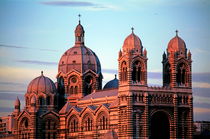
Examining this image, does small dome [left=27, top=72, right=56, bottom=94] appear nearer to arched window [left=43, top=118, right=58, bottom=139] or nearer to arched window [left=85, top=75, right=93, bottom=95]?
arched window [left=43, top=118, right=58, bottom=139]

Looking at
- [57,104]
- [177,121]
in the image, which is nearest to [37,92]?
[57,104]

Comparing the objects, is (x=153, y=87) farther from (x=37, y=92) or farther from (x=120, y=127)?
(x=37, y=92)

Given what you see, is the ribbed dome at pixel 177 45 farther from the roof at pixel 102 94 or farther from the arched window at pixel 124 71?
the roof at pixel 102 94

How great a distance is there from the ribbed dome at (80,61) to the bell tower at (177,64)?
2047 centimetres

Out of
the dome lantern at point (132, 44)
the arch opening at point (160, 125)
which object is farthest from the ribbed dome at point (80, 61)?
the arch opening at point (160, 125)

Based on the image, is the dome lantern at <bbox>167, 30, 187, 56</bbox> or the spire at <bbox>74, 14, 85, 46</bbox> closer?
the dome lantern at <bbox>167, 30, 187, 56</bbox>

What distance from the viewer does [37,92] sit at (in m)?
147

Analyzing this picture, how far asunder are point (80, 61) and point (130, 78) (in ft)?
80.8

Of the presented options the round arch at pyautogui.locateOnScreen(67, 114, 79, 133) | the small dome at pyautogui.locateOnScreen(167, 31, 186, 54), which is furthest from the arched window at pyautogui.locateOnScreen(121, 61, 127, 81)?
the round arch at pyautogui.locateOnScreen(67, 114, 79, 133)

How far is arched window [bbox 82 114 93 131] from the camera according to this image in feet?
452

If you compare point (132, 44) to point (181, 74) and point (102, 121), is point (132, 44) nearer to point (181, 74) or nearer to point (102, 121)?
point (181, 74)

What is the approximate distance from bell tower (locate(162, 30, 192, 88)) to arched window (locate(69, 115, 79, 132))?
17.9 m

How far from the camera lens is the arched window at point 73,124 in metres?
142

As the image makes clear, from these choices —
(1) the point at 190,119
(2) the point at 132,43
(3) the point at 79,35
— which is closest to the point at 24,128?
(3) the point at 79,35
